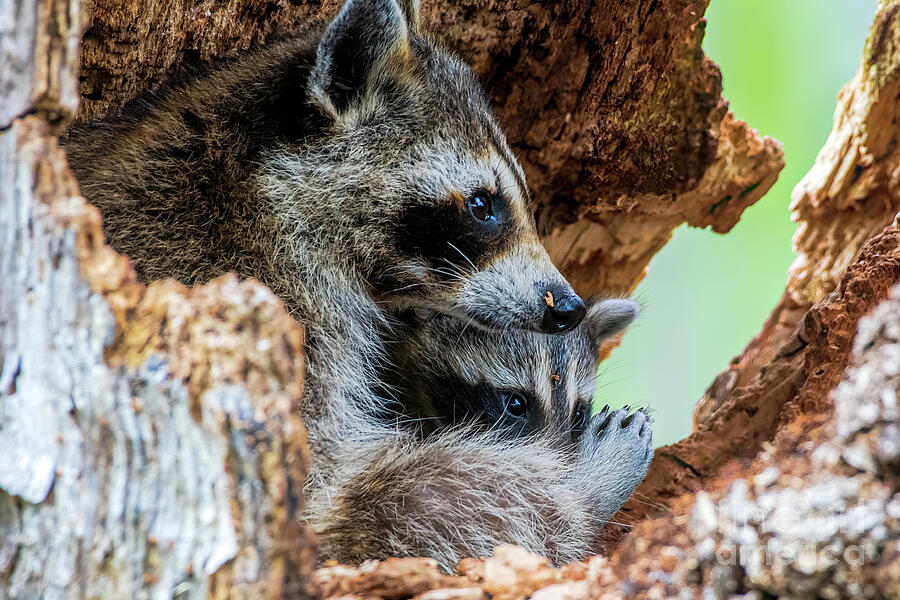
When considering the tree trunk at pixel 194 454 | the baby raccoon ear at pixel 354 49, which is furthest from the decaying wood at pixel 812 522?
the baby raccoon ear at pixel 354 49

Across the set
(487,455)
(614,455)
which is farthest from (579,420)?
(487,455)

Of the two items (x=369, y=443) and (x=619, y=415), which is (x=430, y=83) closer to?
(x=369, y=443)

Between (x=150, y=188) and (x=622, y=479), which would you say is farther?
(x=622, y=479)

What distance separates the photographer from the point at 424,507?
2.46 metres

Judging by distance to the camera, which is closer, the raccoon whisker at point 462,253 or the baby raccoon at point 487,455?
the baby raccoon at point 487,455

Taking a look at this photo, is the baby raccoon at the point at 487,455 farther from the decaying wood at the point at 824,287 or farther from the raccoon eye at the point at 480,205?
the raccoon eye at the point at 480,205

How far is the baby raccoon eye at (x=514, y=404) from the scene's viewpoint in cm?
311

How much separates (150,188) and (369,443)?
1017mm

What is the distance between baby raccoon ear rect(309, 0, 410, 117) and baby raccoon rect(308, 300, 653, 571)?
3.08ft

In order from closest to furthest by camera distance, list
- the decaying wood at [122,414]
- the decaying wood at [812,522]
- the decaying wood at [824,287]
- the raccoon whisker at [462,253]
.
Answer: the decaying wood at [812,522]
the decaying wood at [122,414]
the raccoon whisker at [462,253]
the decaying wood at [824,287]

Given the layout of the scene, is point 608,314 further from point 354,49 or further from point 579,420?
point 354,49

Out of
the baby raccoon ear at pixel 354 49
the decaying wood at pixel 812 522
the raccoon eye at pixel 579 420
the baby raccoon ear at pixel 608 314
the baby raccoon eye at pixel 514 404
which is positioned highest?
the baby raccoon ear at pixel 354 49

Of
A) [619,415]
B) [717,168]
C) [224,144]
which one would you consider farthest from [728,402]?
[224,144]

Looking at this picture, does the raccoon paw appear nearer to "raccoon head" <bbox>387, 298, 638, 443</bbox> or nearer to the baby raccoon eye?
"raccoon head" <bbox>387, 298, 638, 443</bbox>
